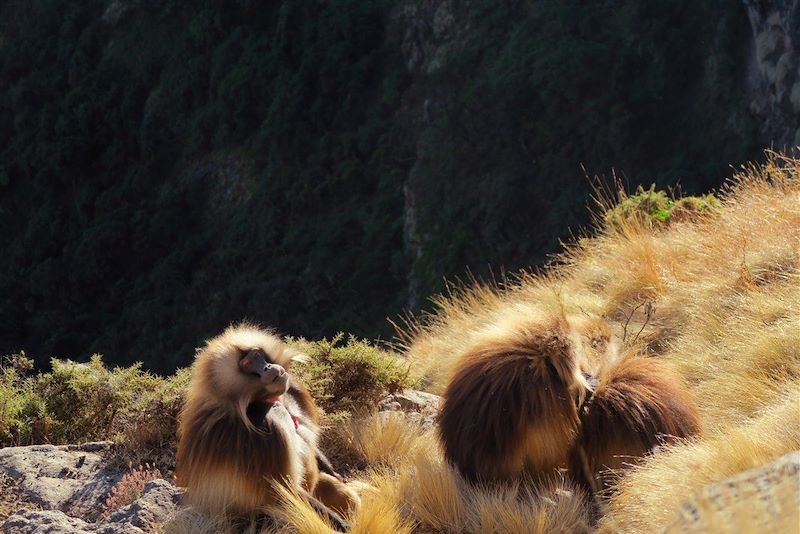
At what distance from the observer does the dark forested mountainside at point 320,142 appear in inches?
1321

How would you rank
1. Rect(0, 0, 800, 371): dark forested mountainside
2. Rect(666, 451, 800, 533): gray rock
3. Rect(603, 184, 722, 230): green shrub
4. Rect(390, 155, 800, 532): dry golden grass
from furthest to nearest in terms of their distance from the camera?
Rect(0, 0, 800, 371): dark forested mountainside
Rect(603, 184, 722, 230): green shrub
Rect(390, 155, 800, 532): dry golden grass
Rect(666, 451, 800, 533): gray rock

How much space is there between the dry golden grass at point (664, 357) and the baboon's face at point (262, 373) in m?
0.48

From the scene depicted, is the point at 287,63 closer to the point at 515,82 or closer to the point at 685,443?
the point at 515,82

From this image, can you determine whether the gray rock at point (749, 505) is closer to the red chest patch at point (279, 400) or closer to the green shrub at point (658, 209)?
the red chest patch at point (279, 400)

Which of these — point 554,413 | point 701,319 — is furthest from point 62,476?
point 701,319

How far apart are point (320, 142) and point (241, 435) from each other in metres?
39.8

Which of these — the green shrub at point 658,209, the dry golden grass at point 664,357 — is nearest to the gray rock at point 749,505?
the dry golden grass at point 664,357

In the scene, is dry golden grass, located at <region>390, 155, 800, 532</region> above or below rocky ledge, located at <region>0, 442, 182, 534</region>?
below

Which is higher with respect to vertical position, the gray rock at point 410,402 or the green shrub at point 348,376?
the green shrub at point 348,376

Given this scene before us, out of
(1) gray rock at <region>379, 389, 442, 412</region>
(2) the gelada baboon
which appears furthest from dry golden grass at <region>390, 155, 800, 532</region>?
(1) gray rock at <region>379, 389, 442, 412</region>

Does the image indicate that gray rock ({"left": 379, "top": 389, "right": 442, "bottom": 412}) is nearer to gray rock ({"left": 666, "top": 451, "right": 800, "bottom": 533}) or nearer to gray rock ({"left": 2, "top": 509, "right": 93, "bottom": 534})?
gray rock ({"left": 2, "top": 509, "right": 93, "bottom": 534})

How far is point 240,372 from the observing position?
3.96 m

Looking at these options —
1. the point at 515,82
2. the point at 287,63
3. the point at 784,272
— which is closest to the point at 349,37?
the point at 287,63

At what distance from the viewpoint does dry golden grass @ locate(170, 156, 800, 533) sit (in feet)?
11.6
